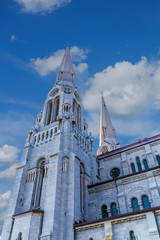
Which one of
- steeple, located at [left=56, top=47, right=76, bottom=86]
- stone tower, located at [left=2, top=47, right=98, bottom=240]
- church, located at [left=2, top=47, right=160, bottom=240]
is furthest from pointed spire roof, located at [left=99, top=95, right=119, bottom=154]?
Result: stone tower, located at [left=2, top=47, right=98, bottom=240]

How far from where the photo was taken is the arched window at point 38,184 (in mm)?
21444

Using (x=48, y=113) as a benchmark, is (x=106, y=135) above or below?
above

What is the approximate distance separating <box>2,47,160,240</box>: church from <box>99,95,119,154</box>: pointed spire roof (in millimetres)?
19634

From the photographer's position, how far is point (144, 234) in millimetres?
14703

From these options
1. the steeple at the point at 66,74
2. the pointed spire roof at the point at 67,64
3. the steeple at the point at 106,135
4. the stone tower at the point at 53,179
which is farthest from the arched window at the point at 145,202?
the steeple at the point at 106,135

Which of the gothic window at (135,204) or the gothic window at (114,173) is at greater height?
the gothic window at (114,173)

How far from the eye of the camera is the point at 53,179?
2023 cm

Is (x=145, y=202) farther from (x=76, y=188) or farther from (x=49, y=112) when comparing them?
(x=49, y=112)

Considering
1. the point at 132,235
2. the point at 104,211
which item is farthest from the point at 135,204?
the point at 132,235

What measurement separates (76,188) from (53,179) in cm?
242

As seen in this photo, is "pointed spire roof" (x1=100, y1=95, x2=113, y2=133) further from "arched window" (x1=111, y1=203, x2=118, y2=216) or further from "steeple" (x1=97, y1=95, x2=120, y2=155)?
"arched window" (x1=111, y1=203, x2=118, y2=216)

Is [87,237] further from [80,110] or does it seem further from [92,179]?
[80,110]

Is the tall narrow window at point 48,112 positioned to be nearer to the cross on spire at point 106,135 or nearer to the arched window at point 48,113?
the arched window at point 48,113

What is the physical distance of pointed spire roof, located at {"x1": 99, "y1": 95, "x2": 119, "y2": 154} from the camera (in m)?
50.5
